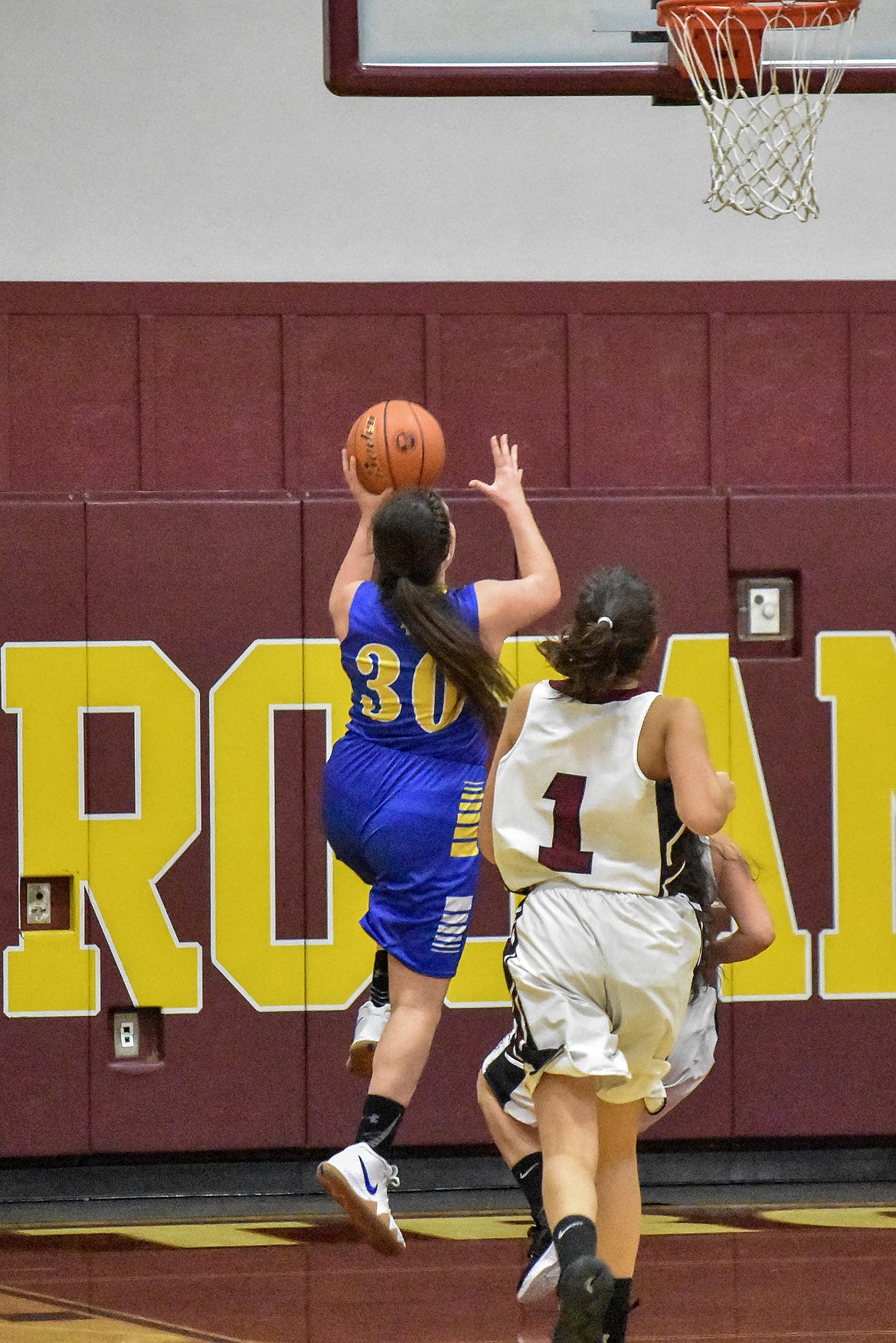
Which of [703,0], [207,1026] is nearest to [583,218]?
[703,0]

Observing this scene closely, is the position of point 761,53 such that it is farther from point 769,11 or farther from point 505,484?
point 505,484

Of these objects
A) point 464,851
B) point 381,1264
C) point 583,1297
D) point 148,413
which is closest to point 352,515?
point 148,413

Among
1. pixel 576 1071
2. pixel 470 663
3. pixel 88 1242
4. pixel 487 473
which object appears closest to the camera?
pixel 576 1071

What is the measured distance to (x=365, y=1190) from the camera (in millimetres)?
4430

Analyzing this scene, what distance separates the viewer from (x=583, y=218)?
22.0 ft

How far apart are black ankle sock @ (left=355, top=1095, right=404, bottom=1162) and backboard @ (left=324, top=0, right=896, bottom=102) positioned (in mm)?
2822

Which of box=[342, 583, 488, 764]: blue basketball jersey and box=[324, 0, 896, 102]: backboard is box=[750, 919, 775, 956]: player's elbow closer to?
box=[342, 583, 488, 764]: blue basketball jersey

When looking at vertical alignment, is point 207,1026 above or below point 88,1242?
above

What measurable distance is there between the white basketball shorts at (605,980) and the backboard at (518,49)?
8.35 ft

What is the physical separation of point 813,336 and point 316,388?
1.84 m

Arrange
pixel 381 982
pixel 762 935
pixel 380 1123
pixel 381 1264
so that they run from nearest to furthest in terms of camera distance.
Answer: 1. pixel 762 935
2. pixel 380 1123
3. pixel 381 982
4. pixel 381 1264

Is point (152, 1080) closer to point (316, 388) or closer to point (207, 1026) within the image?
point (207, 1026)

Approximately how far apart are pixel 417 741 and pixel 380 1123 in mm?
978

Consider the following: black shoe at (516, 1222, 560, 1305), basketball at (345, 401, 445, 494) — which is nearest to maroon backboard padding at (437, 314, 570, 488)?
basketball at (345, 401, 445, 494)
